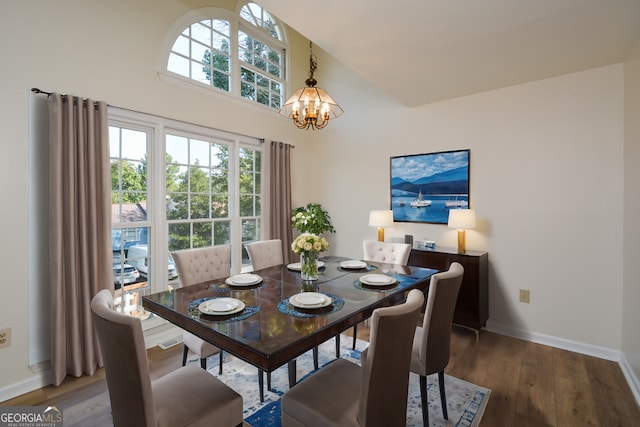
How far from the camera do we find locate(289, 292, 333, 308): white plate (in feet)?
5.51

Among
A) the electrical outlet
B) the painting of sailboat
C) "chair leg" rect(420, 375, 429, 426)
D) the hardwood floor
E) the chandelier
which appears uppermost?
the chandelier

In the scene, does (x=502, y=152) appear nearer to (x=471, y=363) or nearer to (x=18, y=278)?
(x=471, y=363)

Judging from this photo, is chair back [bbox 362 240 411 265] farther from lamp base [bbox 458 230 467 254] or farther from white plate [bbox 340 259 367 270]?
lamp base [bbox 458 230 467 254]

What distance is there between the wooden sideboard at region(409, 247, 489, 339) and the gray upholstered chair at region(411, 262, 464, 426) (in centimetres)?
140

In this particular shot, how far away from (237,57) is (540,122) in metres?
3.39

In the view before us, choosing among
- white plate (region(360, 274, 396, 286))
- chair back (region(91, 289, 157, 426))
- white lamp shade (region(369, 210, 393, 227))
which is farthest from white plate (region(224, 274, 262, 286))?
white lamp shade (region(369, 210, 393, 227))

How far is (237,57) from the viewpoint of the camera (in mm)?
3732

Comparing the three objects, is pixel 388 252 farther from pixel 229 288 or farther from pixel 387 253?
pixel 229 288

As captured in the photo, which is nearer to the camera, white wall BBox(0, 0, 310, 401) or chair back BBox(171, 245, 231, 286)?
white wall BBox(0, 0, 310, 401)

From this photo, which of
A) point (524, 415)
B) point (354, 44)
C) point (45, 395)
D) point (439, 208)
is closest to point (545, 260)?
point (439, 208)

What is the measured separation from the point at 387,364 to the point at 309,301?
1.90ft

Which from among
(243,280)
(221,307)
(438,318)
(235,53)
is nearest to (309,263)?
(243,280)

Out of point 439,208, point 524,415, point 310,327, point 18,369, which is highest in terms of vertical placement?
point 439,208

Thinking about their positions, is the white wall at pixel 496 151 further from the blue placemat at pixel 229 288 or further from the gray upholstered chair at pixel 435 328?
the gray upholstered chair at pixel 435 328
